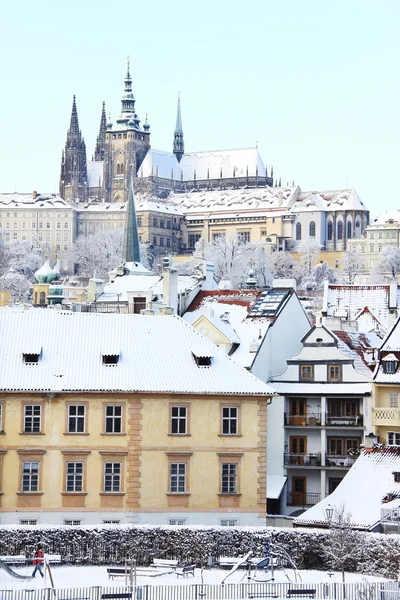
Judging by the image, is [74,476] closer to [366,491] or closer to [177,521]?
[177,521]

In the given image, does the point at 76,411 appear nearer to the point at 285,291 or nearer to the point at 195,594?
the point at 195,594

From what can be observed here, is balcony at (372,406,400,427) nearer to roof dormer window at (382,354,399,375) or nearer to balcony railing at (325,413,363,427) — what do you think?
balcony railing at (325,413,363,427)

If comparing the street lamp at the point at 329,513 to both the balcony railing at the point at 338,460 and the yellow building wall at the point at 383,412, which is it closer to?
the yellow building wall at the point at 383,412

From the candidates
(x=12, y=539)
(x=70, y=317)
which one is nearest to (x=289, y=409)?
(x=70, y=317)

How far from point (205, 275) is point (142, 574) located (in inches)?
1577

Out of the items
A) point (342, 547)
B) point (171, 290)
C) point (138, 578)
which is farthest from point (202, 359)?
point (171, 290)

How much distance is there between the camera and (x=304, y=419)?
59.4 meters

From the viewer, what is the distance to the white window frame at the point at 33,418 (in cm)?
4803

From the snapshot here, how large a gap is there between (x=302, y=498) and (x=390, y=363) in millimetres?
6200

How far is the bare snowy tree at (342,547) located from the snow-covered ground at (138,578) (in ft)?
1.27

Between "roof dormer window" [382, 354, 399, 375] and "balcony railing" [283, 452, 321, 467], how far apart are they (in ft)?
14.1

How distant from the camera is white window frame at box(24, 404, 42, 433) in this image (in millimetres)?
48031

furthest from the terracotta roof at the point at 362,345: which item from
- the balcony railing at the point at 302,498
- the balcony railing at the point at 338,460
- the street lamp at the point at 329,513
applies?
the street lamp at the point at 329,513

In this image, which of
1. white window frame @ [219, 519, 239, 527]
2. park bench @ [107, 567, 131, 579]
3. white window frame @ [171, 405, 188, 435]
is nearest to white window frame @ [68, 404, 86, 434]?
white window frame @ [171, 405, 188, 435]
